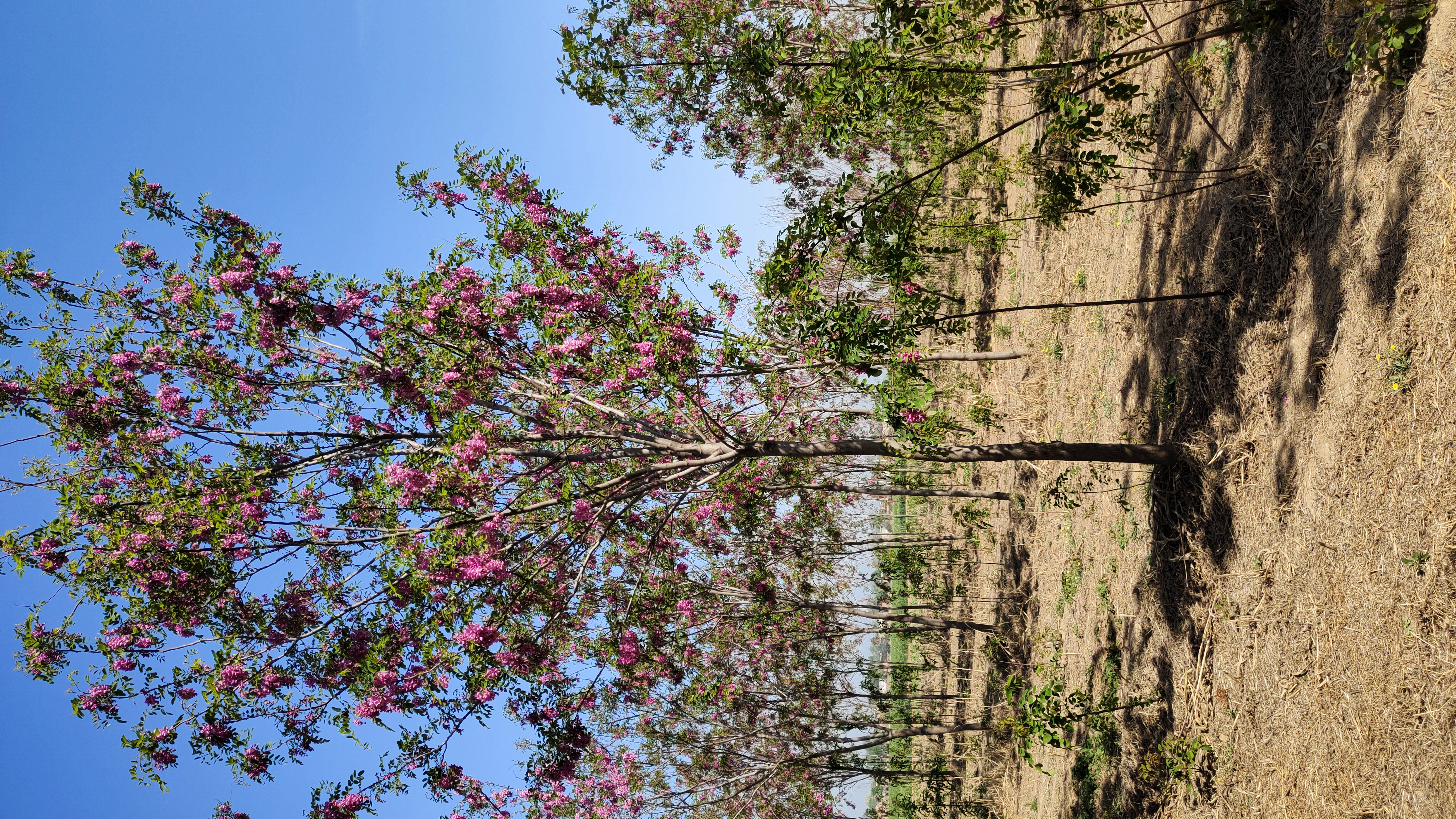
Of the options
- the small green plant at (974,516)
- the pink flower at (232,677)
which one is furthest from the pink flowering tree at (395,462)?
the small green plant at (974,516)

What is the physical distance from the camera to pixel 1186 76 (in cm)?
675

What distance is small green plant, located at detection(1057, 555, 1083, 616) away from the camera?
353 inches

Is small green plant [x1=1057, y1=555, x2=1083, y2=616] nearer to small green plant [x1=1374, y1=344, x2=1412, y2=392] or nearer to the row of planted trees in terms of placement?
the row of planted trees

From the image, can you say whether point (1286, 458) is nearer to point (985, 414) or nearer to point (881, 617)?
point (985, 414)

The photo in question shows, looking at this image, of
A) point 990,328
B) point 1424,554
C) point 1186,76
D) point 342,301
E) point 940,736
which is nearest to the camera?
point 1424,554

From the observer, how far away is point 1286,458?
521cm

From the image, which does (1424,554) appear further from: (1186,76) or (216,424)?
(216,424)

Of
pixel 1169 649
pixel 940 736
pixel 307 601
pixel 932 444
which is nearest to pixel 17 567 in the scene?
pixel 307 601

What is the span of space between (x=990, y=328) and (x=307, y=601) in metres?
11.1

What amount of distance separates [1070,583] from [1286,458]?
440 centimetres

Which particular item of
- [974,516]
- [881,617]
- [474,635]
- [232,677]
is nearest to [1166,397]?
[974,516]

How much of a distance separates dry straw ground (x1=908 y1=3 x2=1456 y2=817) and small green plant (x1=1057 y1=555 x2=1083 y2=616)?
1.10 feet

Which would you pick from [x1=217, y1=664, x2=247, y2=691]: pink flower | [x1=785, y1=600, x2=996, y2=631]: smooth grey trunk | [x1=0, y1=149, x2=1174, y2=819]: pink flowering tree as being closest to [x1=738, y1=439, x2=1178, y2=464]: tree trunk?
[x1=0, y1=149, x2=1174, y2=819]: pink flowering tree

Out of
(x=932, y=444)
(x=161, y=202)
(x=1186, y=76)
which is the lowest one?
(x=932, y=444)
